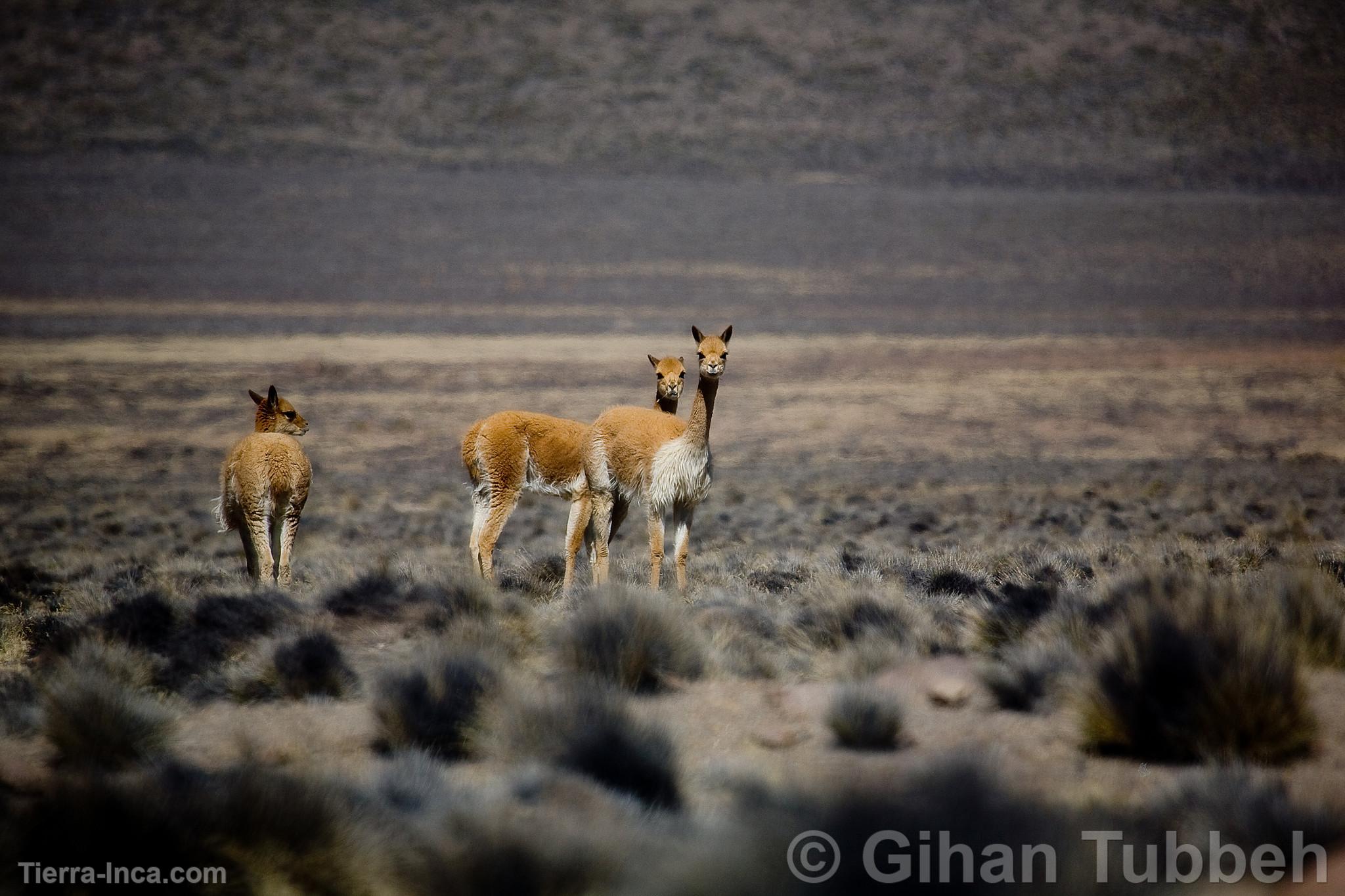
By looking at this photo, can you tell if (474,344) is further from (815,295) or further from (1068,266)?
(1068,266)

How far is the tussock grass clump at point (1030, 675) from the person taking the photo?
7.00 meters

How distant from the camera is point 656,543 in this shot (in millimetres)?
9828

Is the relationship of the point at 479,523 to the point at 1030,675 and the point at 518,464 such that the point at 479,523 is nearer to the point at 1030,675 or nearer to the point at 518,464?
the point at 518,464

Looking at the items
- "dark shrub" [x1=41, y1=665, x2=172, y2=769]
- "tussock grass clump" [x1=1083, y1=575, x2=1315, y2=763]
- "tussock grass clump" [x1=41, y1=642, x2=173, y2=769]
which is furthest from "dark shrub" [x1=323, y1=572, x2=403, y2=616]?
"tussock grass clump" [x1=1083, y1=575, x2=1315, y2=763]

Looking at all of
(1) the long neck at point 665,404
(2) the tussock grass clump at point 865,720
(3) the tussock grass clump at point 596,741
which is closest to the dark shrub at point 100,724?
(3) the tussock grass clump at point 596,741

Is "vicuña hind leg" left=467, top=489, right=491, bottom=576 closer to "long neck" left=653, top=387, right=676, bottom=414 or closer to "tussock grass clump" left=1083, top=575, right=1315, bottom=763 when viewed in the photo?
"long neck" left=653, top=387, right=676, bottom=414

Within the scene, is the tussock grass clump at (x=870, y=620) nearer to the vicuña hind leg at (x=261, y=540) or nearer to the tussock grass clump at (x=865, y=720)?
the tussock grass clump at (x=865, y=720)

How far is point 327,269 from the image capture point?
45.1 metres

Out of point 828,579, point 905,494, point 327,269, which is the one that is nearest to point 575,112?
point 327,269

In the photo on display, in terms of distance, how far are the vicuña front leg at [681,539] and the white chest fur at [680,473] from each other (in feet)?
0.65

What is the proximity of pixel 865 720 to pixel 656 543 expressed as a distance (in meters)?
3.57

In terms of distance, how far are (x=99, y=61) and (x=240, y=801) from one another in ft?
222

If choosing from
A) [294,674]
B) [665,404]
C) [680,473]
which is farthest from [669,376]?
[294,674]

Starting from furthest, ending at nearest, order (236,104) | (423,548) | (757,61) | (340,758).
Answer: (757,61) → (236,104) → (423,548) → (340,758)
